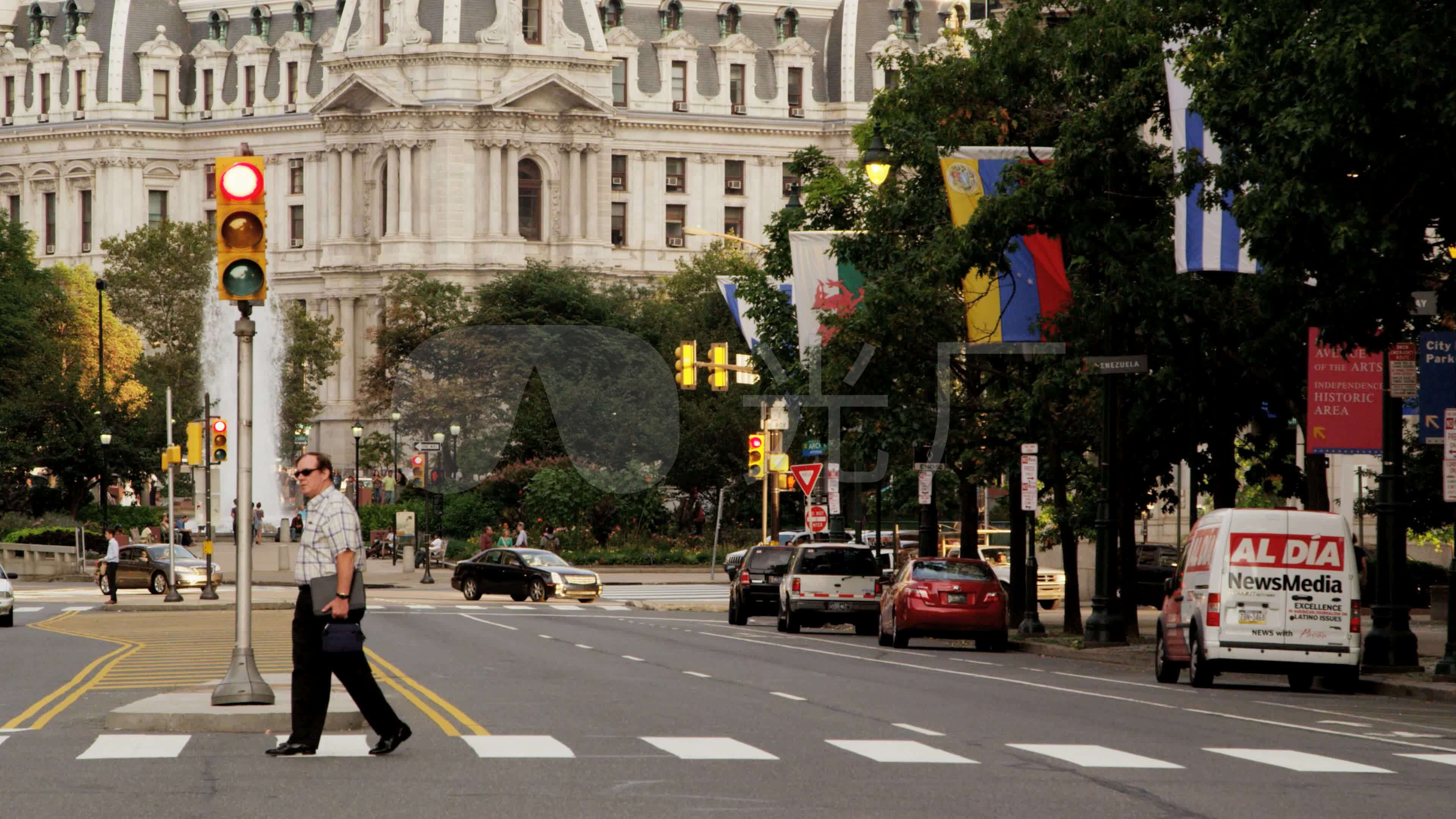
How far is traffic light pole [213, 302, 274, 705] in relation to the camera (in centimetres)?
1814

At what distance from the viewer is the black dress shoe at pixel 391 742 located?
15734mm

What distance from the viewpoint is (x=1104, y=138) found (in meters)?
29.1

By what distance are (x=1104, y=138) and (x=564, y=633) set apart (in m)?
13.0

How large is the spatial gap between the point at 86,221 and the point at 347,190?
2026cm

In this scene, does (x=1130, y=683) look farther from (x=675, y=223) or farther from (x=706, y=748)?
(x=675, y=223)

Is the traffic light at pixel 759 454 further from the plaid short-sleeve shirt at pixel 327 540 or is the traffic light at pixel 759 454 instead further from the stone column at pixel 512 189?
the stone column at pixel 512 189

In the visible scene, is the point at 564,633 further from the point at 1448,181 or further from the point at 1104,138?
the point at 1448,181

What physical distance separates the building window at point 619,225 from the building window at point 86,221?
30462 millimetres

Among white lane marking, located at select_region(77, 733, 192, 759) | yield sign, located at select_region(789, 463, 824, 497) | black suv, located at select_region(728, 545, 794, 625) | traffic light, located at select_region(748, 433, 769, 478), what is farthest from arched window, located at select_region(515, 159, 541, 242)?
white lane marking, located at select_region(77, 733, 192, 759)

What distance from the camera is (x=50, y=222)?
5468 inches

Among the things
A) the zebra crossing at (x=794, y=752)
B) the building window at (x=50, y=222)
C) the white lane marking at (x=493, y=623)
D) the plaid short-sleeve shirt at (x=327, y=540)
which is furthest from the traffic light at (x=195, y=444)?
the building window at (x=50, y=222)

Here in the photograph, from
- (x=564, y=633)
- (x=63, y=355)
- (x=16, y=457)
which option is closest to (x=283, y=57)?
(x=63, y=355)

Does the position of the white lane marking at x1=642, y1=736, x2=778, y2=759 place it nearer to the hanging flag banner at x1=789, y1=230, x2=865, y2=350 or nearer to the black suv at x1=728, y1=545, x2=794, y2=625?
the hanging flag banner at x1=789, y1=230, x2=865, y2=350

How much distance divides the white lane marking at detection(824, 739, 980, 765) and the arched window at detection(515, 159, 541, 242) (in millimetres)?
109320
